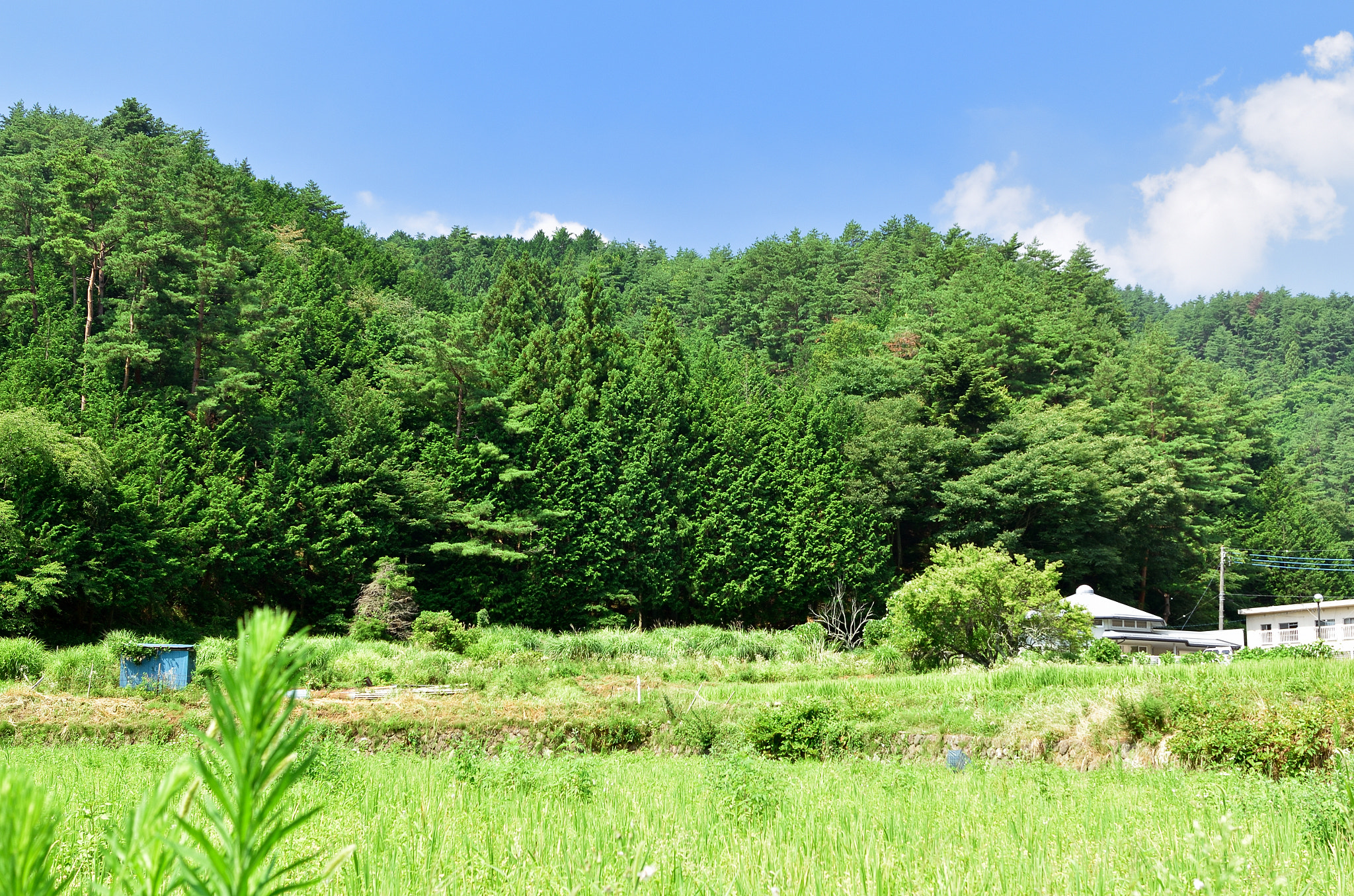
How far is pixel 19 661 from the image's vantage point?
56.2 feet

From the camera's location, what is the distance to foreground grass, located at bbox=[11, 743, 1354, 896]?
8.13 feet

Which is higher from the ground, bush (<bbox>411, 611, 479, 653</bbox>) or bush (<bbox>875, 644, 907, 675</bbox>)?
bush (<bbox>411, 611, 479, 653</bbox>)

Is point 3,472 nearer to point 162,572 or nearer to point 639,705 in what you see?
point 162,572

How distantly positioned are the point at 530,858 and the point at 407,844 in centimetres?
53

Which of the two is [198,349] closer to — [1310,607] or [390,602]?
[390,602]

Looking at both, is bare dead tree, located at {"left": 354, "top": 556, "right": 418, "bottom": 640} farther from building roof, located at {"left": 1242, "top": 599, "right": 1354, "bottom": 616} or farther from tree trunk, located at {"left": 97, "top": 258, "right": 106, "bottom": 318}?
building roof, located at {"left": 1242, "top": 599, "right": 1354, "bottom": 616}

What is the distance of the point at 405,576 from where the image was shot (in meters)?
29.1

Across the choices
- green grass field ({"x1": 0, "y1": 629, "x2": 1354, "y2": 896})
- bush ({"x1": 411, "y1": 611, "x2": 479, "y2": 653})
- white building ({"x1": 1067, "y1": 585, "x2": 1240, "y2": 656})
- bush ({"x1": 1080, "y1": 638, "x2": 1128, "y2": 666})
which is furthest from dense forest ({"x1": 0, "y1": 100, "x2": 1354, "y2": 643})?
bush ({"x1": 1080, "y1": 638, "x2": 1128, "y2": 666})

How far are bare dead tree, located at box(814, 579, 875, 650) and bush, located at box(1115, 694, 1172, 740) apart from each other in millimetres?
20017

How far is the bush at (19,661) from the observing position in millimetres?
16859

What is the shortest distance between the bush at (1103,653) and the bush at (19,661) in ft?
73.2

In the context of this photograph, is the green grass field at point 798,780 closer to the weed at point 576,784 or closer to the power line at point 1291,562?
the weed at point 576,784

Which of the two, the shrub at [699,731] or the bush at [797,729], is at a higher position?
the bush at [797,729]

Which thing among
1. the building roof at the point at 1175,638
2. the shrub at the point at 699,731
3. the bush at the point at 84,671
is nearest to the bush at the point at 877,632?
the building roof at the point at 1175,638
